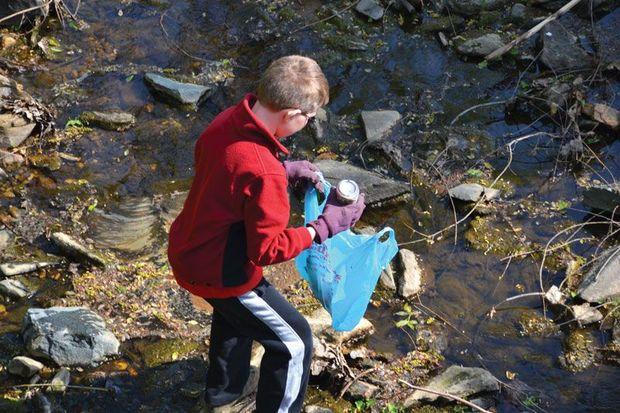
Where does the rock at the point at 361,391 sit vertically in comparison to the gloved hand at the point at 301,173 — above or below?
below

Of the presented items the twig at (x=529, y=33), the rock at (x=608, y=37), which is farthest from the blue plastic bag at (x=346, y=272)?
the rock at (x=608, y=37)

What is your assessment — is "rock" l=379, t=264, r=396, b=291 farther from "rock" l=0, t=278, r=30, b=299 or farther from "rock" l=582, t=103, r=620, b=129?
"rock" l=582, t=103, r=620, b=129

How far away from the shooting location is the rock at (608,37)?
6.18 metres

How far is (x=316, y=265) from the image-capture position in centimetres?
334

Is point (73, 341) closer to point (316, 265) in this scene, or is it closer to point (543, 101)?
point (316, 265)

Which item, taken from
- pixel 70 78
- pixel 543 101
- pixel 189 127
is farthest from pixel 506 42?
pixel 70 78

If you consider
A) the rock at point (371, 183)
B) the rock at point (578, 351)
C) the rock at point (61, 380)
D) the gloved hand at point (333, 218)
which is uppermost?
the gloved hand at point (333, 218)

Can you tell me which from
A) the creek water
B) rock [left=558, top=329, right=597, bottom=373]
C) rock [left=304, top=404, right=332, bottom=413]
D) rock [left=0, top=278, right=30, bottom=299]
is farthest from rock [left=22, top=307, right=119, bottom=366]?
rock [left=558, top=329, right=597, bottom=373]

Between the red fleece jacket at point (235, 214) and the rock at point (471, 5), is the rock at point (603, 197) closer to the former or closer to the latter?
the rock at point (471, 5)

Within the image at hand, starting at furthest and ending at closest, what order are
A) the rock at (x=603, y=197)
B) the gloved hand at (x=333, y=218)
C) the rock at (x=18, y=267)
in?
the rock at (x=603, y=197) < the rock at (x=18, y=267) < the gloved hand at (x=333, y=218)

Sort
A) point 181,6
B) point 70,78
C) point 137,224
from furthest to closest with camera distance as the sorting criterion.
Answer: point 181,6 → point 70,78 → point 137,224

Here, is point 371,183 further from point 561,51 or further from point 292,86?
point 292,86

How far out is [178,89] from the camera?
5.94 meters

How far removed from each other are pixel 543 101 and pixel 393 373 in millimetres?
3010
